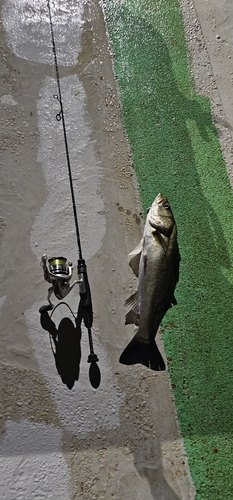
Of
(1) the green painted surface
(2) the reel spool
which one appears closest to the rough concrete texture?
(1) the green painted surface

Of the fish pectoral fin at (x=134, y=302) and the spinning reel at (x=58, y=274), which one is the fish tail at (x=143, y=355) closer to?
the fish pectoral fin at (x=134, y=302)

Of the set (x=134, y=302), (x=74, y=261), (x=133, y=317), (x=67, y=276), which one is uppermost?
(x=74, y=261)

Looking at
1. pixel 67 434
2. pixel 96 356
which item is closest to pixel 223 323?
pixel 96 356

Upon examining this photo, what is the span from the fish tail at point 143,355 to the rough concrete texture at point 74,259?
8.7 inches

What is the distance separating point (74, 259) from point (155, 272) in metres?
1.32

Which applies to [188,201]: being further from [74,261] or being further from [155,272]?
[155,272]

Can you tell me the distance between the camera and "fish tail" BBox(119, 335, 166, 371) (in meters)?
5.00

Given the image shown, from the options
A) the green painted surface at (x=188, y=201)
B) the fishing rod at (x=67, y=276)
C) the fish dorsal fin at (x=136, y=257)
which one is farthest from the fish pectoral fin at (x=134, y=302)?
the green painted surface at (x=188, y=201)

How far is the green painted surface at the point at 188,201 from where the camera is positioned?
529cm

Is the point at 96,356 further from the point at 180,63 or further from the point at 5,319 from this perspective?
the point at 180,63

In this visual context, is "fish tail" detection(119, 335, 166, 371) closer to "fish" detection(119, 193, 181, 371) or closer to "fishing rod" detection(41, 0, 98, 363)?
"fish" detection(119, 193, 181, 371)

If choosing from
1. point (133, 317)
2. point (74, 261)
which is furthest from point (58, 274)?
point (133, 317)

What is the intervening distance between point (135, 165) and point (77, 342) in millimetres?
2251

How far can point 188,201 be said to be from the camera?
238 inches
